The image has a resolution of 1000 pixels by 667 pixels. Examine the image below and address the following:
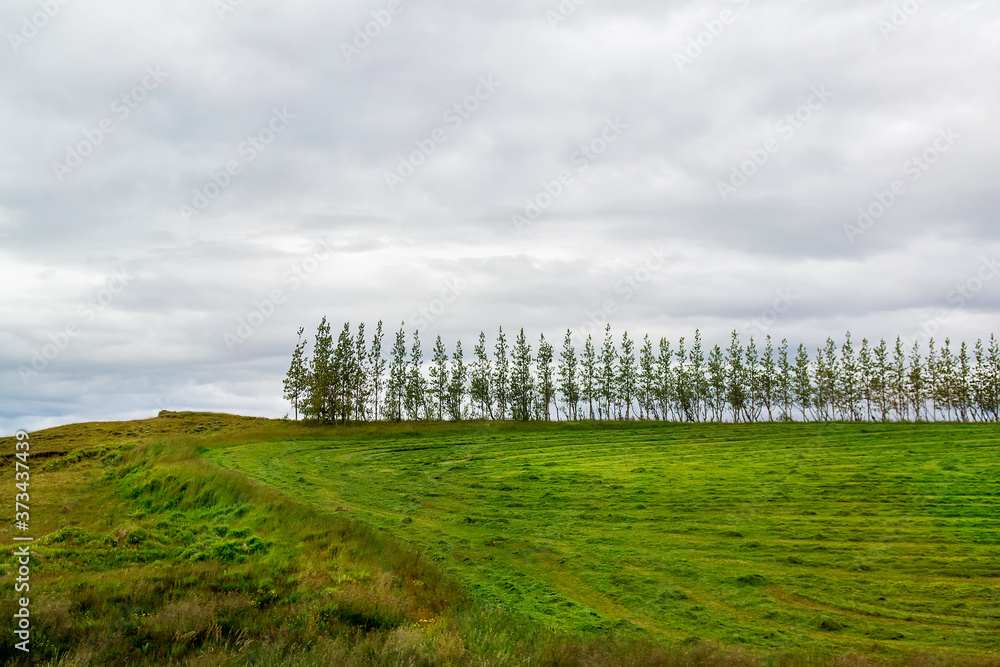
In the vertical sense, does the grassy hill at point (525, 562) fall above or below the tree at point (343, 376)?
Result: below

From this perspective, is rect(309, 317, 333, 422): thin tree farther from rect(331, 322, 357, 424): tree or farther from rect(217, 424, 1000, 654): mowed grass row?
rect(217, 424, 1000, 654): mowed grass row

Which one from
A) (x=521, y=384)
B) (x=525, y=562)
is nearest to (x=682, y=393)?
(x=521, y=384)

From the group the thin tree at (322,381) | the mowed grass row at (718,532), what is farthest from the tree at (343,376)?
the mowed grass row at (718,532)

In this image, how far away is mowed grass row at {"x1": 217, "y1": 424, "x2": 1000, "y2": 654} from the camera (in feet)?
51.8

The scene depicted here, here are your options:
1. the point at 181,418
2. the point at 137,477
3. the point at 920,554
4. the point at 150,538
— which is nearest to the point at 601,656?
the point at 920,554

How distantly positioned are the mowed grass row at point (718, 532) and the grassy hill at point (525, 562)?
4.5 inches

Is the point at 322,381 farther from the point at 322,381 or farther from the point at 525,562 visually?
the point at 525,562

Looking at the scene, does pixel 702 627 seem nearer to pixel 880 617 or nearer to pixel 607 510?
pixel 880 617

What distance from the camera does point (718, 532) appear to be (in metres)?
23.8

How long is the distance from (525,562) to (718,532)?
813 centimetres

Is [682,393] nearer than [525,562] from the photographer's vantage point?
No

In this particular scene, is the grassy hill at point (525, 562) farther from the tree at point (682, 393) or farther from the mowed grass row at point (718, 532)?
the tree at point (682, 393)

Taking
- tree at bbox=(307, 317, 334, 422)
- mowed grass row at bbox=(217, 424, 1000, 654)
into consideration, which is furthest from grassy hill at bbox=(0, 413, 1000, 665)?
tree at bbox=(307, 317, 334, 422)

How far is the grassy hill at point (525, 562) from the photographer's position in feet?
41.0
